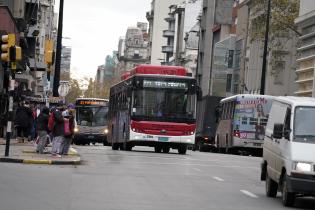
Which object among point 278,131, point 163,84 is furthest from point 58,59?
point 278,131

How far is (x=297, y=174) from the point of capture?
1664cm

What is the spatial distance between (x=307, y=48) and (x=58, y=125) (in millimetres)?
25903

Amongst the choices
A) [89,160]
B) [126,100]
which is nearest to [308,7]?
[126,100]

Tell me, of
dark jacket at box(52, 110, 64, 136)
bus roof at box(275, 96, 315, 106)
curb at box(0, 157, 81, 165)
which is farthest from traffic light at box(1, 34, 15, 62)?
bus roof at box(275, 96, 315, 106)

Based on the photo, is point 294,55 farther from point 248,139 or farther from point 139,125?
point 139,125

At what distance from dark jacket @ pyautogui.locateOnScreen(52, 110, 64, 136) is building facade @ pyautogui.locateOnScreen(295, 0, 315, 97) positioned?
75.4ft

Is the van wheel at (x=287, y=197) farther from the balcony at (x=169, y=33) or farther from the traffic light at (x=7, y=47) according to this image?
the balcony at (x=169, y=33)

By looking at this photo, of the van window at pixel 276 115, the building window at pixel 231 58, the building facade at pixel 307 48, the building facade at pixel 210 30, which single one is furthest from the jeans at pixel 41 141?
the building facade at pixel 210 30

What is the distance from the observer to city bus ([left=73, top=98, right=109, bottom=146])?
205ft

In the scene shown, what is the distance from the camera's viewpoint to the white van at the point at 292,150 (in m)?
16.6

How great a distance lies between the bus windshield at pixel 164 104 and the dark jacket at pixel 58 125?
892cm

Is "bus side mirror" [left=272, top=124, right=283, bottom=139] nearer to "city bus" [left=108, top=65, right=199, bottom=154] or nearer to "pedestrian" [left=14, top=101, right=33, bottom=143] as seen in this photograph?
"city bus" [left=108, top=65, right=199, bottom=154]

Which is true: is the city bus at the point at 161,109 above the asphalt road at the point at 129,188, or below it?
above

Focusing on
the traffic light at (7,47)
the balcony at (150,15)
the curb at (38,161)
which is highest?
the balcony at (150,15)
